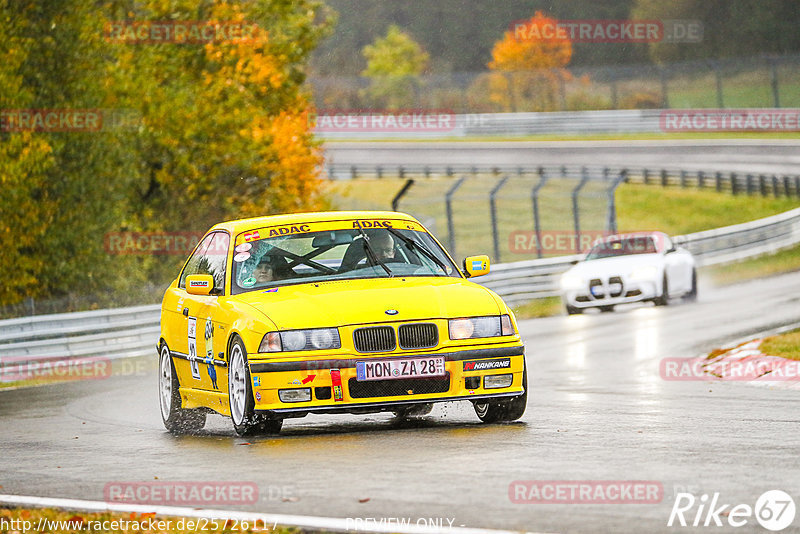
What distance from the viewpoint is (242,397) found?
9945 mm

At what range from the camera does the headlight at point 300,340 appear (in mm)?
9633

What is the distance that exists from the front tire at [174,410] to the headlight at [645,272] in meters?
14.8

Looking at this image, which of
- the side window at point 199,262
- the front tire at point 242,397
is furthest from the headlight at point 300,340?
the side window at point 199,262

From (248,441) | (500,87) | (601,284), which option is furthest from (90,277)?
(500,87)

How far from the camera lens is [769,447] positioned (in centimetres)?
859

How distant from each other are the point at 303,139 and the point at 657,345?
1981cm

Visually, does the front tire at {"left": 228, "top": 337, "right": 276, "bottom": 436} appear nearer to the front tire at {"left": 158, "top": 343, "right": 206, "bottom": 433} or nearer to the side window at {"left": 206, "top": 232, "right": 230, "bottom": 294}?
the side window at {"left": 206, "top": 232, "right": 230, "bottom": 294}

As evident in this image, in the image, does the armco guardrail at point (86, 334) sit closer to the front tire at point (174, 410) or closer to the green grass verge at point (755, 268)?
the green grass verge at point (755, 268)

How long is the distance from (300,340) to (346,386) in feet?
1.43

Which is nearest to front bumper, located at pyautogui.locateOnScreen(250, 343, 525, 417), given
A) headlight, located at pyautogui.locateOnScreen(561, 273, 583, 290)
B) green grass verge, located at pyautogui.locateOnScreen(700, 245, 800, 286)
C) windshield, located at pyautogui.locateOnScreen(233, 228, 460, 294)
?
windshield, located at pyautogui.locateOnScreen(233, 228, 460, 294)

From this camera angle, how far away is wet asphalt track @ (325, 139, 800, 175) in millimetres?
55438

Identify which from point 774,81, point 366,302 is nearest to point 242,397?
point 366,302

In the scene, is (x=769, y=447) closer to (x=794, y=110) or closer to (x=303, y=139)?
(x=303, y=139)

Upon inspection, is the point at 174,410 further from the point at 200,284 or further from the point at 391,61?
the point at 391,61
